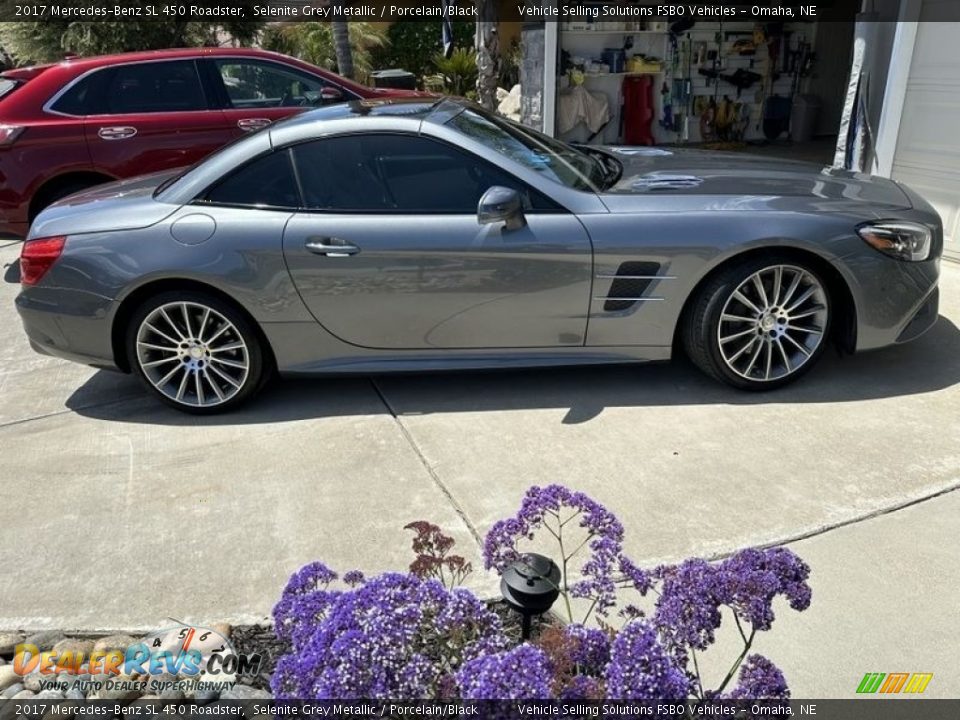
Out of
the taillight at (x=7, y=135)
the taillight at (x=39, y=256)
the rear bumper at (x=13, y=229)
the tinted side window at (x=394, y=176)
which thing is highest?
the tinted side window at (x=394, y=176)

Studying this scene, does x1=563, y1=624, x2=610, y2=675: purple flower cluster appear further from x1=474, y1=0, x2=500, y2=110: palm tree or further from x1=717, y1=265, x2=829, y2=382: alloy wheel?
x1=474, y1=0, x2=500, y2=110: palm tree

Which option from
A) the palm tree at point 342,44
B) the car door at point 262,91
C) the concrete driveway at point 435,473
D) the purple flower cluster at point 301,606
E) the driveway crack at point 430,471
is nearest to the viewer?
the purple flower cluster at point 301,606

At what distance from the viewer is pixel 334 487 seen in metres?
3.38

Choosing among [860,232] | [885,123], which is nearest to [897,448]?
[860,232]

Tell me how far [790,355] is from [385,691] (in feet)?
9.88

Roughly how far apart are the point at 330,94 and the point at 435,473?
477 cm

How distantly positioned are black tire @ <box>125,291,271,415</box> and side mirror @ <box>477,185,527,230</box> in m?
1.32

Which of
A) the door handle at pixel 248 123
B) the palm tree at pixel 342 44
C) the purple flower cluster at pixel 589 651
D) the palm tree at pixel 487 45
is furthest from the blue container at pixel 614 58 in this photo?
the purple flower cluster at pixel 589 651

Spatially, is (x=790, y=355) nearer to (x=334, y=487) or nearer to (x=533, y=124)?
(x=334, y=487)

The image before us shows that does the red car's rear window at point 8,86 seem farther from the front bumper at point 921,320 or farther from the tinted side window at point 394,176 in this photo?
the front bumper at point 921,320

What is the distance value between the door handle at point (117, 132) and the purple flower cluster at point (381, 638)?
19.1ft

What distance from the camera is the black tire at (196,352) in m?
3.97

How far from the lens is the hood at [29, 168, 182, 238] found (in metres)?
3.99

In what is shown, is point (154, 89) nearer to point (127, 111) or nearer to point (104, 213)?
point (127, 111)
